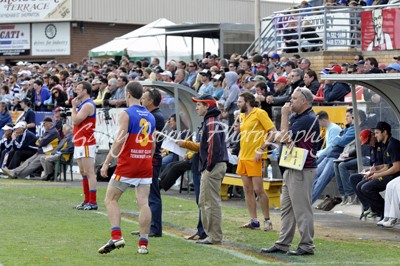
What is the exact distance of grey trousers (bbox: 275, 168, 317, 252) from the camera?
38.0 ft

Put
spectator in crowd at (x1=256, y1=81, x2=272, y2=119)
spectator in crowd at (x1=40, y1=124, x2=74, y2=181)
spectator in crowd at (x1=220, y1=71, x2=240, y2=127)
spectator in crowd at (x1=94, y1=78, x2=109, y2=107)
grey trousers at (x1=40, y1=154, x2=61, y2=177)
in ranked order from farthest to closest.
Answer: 1. spectator in crowd at (x1=94, y1=78, x2=109, y2=107)
2. grey trousers at (x1=40, y1=154, x2=61, y2=177)
3. spectator in crowd at (x1=40, y1=124, x2=74, y2=181)
4. spectator in crowd at (x1=220, y1=71, x2=240, y2=127)
5. spectator in crowd at (x1=256, y1=81, x2=272, y2=119)

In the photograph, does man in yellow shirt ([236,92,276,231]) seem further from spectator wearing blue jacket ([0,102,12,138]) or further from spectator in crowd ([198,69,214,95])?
spectator wearing blue jacket ([0,102,12,138])

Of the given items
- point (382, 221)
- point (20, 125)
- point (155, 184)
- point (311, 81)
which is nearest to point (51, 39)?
point (20, 125)

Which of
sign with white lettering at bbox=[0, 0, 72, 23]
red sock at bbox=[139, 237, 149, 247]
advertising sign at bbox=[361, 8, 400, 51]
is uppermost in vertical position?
sign with white lettering at bbox=[0, 0, 72, 23]

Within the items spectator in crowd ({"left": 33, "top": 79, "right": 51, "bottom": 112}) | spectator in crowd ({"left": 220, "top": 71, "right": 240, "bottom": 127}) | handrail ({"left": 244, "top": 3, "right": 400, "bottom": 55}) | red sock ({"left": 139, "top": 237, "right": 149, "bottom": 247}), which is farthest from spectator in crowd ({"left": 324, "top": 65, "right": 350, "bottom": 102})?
spectator in crowd ({"left": 33, "top": 79, "right": 51, "bottom": 112})

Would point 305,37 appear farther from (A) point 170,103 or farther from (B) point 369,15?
(A) point 170,103

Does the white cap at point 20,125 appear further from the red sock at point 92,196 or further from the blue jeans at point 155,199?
the blue jeans at point 155,199

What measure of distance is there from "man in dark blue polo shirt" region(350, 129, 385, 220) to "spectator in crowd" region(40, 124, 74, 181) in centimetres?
975

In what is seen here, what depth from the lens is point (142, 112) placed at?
11734 millimetres

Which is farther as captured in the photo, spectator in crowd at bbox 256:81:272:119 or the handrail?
the handrail

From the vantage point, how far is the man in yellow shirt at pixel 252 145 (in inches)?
570

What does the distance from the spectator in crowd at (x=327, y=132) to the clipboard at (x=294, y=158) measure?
240 inches

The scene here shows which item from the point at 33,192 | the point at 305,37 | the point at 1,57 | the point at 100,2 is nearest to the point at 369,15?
the point at 305,37

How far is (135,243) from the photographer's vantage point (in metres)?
12.6
